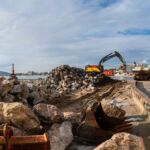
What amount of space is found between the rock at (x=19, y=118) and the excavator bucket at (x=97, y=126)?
3.97 ft

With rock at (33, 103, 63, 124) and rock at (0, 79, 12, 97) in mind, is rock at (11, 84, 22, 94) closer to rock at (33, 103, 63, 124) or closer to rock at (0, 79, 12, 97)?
rock at (0, 79, 12, 97)

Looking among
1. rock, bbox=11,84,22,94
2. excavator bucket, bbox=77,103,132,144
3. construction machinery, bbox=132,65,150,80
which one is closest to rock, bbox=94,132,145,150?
excavator bucket, bbox=77,103,132,144

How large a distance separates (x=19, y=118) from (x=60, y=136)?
2.62ft

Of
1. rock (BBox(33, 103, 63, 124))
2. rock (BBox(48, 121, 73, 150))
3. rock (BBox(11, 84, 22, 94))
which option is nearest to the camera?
rock (BBox(48, 121, 73, 150))

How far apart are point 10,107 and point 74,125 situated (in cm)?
166

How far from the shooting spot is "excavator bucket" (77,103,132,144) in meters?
7.55

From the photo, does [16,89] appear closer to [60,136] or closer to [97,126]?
[97,126]

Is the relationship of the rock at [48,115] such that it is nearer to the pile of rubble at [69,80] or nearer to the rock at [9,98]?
the rock at [9,98]

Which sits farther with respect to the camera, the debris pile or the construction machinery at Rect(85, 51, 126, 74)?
the construction machinery at Rect(85, 51, 126, 74)

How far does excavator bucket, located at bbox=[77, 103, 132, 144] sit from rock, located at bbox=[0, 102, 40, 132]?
121 centimetres

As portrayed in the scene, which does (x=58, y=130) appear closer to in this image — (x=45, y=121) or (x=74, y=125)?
(x=45, y=121)

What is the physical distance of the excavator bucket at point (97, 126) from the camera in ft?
24.8

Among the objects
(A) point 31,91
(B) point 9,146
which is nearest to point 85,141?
(B) point 9,146

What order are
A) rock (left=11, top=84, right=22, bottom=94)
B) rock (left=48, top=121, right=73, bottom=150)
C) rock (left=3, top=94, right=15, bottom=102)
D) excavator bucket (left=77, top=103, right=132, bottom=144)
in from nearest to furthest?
rock (left=48, top=121, right=73, bottom=150), excavator bucket (left=77, top=103, right=132, bottom=144), rock (left=3, top=94, right=15, bottom=102), rock (left=11, top=84, right=22, bottom=94)
